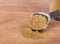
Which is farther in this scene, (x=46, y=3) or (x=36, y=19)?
(x=46, y=3)

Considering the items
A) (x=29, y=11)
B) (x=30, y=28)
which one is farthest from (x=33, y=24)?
(x=29, y=11)

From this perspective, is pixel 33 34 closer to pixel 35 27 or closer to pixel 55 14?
pixel 35 27

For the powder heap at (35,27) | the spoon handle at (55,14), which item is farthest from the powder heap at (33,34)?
the spoon handle at (55,14)

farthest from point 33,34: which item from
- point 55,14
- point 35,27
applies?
point 55,14

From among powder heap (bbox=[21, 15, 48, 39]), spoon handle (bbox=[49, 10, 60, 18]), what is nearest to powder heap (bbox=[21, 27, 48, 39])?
powder heap (bbox=[21, 15, 48, 39])

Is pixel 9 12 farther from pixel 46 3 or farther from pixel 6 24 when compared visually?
pixel 46 3
